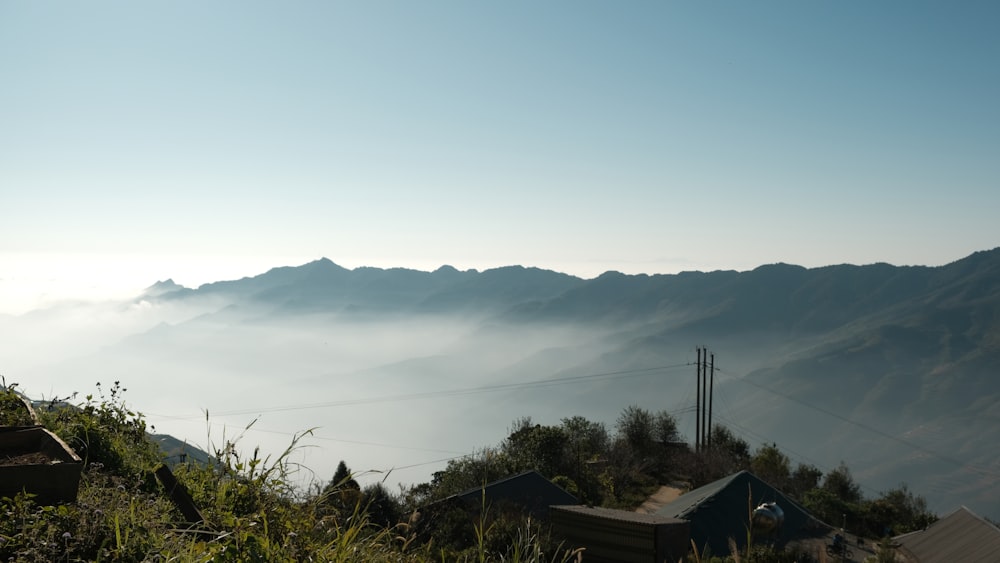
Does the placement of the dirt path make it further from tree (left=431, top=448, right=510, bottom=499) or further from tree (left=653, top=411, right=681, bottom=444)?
tree (left=653, top=411, right=681, bottom=444)

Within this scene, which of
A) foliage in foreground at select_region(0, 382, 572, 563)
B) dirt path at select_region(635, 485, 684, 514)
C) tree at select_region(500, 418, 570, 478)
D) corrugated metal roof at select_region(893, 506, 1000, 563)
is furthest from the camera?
tree at select_region(500, 418, 570, 478)

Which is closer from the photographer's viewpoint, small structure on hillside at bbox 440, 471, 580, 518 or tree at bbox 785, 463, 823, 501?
small structure on hillside at bbox 440, 471, 580, 518

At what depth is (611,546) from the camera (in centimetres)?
1872

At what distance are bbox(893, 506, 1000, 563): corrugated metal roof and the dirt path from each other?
1122cm

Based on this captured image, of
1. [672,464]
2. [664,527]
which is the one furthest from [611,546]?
[672,464]

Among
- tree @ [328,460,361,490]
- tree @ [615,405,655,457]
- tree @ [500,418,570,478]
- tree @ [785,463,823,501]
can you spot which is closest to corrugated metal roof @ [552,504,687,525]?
tree @ [328,460,361,490]

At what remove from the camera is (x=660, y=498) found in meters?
39.0

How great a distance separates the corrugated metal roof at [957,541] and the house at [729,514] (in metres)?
3.26

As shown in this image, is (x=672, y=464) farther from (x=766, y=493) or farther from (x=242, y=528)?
(x=242, y=528)

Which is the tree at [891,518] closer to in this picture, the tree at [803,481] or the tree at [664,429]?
the tree at [803,481]

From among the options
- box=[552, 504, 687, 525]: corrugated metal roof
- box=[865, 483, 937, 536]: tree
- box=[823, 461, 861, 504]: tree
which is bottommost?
box=[823, 461, 861, 504]: tree

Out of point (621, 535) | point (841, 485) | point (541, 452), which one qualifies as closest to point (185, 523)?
point (621, 535)

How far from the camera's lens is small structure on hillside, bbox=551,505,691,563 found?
18109 mm

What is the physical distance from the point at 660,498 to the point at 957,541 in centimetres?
1627
